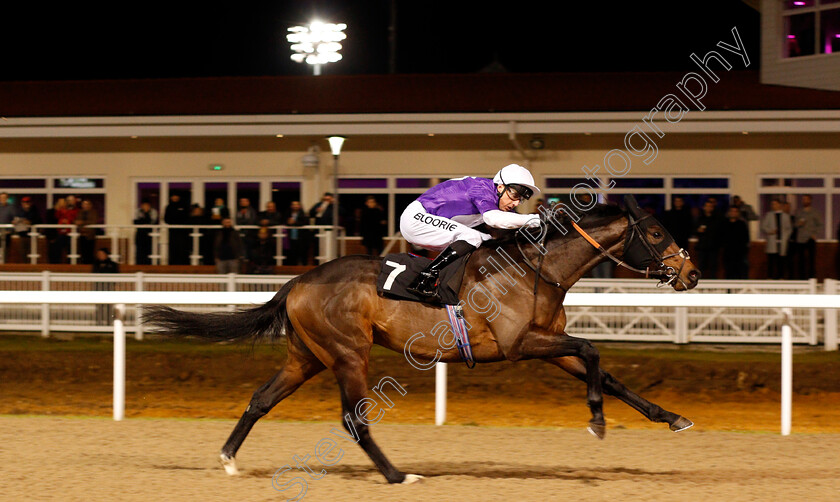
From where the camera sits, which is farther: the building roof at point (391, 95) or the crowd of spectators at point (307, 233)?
the building roof at point (391, 95)

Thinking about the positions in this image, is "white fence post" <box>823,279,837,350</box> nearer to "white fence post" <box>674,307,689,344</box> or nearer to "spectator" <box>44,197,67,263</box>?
"white fence post" <box>674,307,689,344</box>

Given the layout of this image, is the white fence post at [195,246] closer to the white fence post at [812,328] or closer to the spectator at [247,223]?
the spectator at [247,223]

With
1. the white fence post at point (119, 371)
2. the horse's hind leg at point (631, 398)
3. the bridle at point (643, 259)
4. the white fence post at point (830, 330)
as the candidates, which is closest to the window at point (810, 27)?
the white fence post at point (830, 330)

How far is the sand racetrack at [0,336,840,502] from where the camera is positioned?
15.3ft

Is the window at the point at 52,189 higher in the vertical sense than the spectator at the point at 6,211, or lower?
higher

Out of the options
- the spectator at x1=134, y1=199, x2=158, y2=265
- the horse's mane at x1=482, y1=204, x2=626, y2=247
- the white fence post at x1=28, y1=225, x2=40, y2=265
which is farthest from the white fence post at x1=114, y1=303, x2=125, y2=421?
the white fence post at x1=28, y1=225, x2=40, y2=265

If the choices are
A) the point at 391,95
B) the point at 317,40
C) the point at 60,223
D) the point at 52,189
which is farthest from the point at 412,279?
the point at 317,40

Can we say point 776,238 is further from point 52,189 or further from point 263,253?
point 52,189

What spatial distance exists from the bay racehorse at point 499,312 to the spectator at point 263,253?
21.5 feet

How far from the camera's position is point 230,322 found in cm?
525

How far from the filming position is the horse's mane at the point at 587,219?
16.3 ft

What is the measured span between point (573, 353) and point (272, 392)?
5.27 feet

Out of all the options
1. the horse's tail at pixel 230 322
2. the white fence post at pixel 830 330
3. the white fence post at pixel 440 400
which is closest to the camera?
the horse's tail at pixel 230 322

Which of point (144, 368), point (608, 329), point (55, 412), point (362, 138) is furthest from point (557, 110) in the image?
point (55, 412)
